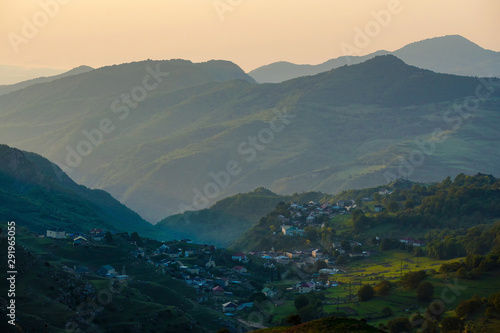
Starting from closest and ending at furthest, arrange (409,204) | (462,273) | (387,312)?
1. (387,312)
2. (462,273)
3. (409,204)

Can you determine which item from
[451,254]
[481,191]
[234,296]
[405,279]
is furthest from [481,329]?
[481,191]

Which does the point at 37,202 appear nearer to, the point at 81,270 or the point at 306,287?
the point at 81,270

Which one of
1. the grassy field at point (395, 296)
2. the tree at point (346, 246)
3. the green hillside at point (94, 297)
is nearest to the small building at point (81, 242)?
the green hillside at point (94, 297)

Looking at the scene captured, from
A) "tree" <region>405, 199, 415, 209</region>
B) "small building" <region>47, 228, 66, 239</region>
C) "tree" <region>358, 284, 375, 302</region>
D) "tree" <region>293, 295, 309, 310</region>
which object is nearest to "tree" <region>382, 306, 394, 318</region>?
"tree" <region>358, 284, 375, 302</region>

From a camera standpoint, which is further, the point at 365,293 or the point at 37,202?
the point at 37,202

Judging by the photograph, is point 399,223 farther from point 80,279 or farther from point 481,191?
point 80,279

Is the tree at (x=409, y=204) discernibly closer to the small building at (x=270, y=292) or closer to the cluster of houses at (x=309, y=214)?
the cluster of houses at (x=309, y=214)

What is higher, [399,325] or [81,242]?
[81,242]

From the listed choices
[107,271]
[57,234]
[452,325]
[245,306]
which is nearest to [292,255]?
[245,306]
